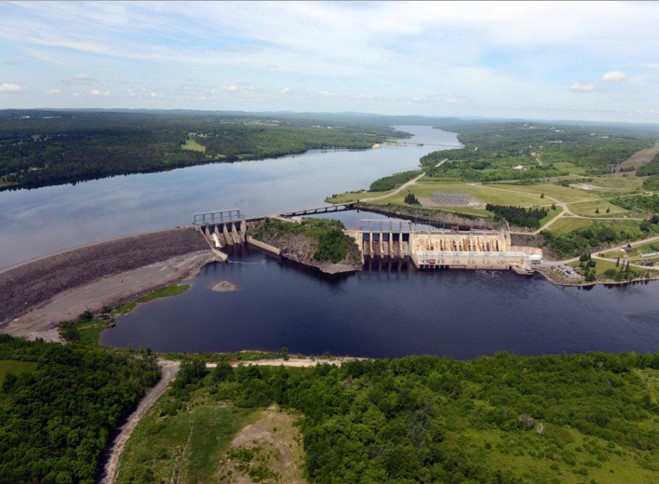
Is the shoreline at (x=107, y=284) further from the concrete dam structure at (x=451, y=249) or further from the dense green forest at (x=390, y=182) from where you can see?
the dense green forest at (x=390, y=182)

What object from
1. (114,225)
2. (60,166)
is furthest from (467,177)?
(60,166)

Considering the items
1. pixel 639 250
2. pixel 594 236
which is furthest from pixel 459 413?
pixel 639 250

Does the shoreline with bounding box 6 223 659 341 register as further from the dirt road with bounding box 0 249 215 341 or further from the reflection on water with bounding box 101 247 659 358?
→ the reflection on water with bounding box 101 247 659 358

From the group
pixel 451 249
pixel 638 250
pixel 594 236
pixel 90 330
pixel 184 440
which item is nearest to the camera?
pixel 184 440

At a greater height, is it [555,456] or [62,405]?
[62,405]

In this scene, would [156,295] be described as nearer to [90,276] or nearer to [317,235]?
[90,276]

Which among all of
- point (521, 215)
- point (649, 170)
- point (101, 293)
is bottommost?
point (101, 293)

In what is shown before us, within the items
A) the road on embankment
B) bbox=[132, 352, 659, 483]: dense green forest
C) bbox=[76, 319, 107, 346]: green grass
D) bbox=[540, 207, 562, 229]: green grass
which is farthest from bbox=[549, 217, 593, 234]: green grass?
bbox=[76, 319, 107, 346]: green grass

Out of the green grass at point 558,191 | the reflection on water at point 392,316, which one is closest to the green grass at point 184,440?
the reflection on water at point 392,316
